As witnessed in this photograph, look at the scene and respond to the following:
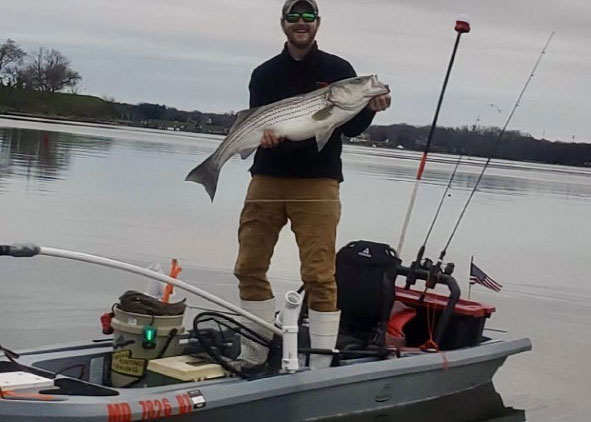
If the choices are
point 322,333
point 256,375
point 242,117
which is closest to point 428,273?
point 322,333

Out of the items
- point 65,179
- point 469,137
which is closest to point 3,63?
point 65,179

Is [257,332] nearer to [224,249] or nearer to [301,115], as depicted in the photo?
[301,115]

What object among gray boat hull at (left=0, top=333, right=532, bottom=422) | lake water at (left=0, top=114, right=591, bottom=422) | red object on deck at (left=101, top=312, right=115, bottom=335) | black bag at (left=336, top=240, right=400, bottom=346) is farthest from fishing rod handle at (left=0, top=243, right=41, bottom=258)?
lake water at (left=0, top=114, right=591, bottom=422)

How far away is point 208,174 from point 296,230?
28.4 inches

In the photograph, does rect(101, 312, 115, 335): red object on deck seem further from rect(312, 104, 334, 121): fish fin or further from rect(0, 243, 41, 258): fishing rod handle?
rect(312, 104, 334, 121): fish fin

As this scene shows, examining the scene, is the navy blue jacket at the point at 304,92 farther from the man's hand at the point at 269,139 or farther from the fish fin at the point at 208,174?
the fish fin at the point at 208,174

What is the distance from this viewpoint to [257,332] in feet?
22.5

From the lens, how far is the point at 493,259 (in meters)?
17.2

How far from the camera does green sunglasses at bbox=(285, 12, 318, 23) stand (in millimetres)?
6523

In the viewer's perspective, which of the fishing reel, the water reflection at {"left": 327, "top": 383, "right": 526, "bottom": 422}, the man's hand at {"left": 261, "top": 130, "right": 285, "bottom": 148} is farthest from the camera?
the fishing reel

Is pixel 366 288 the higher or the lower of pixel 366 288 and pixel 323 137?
the lower

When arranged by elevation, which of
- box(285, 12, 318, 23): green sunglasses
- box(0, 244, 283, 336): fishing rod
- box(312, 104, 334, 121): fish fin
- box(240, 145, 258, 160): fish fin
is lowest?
box(0, 244, 283, 336): fishing rod

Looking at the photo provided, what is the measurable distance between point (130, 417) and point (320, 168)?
1958mm

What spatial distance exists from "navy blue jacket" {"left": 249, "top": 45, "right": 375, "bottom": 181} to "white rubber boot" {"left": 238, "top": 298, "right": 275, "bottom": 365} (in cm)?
81
